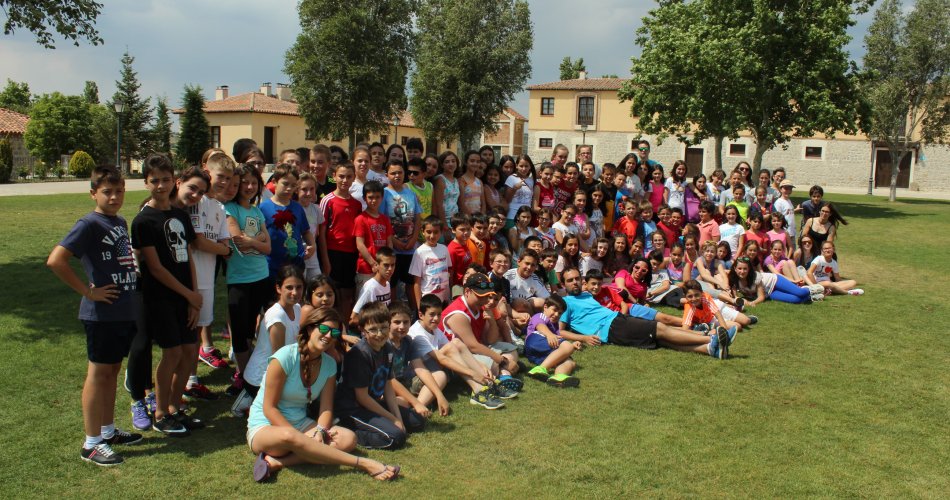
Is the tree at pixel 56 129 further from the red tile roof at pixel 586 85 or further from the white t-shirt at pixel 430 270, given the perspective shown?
the white t-shirt at pixel 430 270

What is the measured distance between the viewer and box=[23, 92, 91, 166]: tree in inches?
1608

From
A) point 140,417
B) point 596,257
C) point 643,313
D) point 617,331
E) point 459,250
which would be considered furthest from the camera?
point 596,257

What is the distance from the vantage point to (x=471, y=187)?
8461 mm

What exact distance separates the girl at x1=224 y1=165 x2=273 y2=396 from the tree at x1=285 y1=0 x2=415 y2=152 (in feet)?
104

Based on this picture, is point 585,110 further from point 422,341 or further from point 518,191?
point 422,341

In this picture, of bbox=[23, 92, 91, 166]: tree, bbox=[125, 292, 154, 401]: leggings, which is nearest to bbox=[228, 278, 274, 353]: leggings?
bbox=[125, 292, 154, 401]: leggings

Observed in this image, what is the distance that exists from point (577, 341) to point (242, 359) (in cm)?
331

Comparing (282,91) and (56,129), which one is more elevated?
(282,91)

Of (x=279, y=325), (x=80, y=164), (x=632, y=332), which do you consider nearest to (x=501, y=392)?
(x=279, y=325)

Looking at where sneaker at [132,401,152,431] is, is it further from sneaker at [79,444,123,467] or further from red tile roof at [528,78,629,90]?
red tile roof at [528,78,629,90]

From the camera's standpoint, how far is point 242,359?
534cm

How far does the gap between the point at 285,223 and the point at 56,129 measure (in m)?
42.8

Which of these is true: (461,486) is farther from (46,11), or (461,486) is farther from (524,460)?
(46,11)

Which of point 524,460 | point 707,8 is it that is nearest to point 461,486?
point 524,460
